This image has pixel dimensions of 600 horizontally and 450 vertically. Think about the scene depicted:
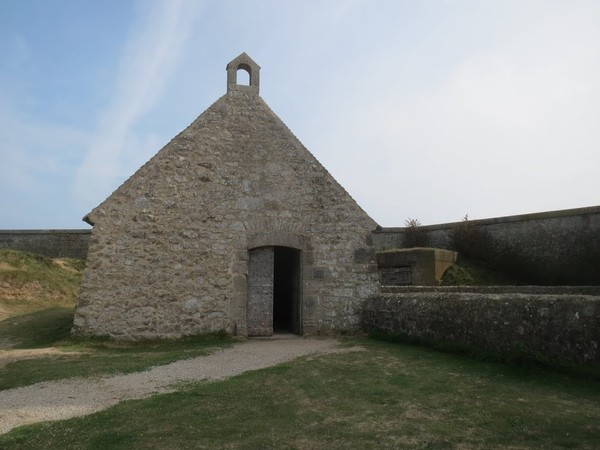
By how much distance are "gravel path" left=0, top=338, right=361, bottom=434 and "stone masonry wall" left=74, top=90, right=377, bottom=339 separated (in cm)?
186

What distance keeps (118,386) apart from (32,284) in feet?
42.5

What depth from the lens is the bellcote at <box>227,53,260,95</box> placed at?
11461mm

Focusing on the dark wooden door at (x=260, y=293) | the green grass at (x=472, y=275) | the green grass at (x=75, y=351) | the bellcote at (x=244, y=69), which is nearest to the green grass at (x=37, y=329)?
the green grass at (x=75, y=351)

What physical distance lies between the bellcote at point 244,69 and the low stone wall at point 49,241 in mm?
14737

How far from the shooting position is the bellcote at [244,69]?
37.6 feet

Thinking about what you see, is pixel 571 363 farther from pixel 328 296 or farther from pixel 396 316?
pixel 328 296

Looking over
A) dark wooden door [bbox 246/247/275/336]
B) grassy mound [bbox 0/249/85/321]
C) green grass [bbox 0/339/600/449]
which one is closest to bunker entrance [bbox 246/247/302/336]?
dark wooden door [bbox 246/247/275/336]

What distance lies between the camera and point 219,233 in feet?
33.8

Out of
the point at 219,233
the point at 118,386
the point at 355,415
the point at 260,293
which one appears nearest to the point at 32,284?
the point at 219,233

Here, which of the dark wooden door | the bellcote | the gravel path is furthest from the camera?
the bellcote

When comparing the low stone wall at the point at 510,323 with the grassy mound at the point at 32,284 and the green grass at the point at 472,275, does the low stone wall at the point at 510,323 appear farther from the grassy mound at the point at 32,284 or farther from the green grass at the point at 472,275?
→ the grassy mound at the point at 32,284

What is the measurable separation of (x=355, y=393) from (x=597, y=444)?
7.93ft

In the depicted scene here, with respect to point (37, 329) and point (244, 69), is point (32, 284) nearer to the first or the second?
point (37, 329)

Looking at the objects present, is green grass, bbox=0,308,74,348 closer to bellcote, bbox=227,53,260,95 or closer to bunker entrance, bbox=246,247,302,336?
bunker entrance, bbox=246,247,302,336
